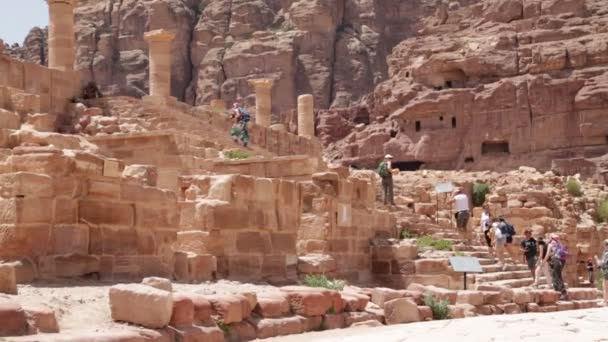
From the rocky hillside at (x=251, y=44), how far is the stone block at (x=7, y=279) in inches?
2334

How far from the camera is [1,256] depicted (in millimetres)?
8570

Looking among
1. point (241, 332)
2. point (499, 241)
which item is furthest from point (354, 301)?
point (499, 241)

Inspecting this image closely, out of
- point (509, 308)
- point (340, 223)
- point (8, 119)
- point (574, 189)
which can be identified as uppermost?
point (8, 119)

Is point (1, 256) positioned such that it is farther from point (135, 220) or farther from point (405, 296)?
point (405, 296)

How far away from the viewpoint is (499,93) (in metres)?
50.8

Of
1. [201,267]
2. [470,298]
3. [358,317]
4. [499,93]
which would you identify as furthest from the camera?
[499,93]

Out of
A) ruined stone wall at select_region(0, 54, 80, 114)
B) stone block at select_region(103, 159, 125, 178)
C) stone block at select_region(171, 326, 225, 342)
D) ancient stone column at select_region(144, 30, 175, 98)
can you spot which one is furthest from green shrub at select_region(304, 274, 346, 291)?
ancient stone column at select_region(144, 30, 175, 98)

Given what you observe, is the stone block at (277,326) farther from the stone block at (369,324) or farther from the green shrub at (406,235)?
the green shrub at (406,235)

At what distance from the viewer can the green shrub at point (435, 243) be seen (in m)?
18.6

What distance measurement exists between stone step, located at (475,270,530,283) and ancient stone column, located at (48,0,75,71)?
14.3 meters

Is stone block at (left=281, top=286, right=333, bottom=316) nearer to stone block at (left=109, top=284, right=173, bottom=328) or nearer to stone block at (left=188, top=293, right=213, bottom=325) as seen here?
stone block at (left=188, top=293, right=213, bottom=325)

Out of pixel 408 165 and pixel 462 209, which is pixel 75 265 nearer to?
pixel 462 209

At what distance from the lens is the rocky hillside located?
228 feet

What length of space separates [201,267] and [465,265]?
684 cm
